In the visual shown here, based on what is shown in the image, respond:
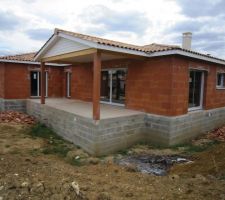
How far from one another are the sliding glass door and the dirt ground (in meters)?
4.27

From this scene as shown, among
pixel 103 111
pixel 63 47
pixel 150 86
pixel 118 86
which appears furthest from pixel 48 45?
pixel 150 86

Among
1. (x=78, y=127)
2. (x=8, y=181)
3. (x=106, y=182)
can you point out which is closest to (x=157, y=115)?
(x=78, y=127)

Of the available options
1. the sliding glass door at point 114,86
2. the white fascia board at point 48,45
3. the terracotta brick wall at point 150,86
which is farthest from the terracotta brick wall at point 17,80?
the terracotta brick wall at point 150,86

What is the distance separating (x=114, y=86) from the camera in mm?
10742

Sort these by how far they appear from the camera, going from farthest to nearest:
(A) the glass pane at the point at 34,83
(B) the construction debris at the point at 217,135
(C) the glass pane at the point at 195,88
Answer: (A) the glass pane at the point at 34,83, (C) the glass pane at the point at 195,88, (B) the construction debris at the point at 217,135

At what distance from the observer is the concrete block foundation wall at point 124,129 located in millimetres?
7145

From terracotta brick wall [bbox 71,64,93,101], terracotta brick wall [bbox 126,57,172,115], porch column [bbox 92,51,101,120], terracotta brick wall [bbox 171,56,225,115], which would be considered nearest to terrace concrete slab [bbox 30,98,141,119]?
porch column [bbox 92,51,101,120]

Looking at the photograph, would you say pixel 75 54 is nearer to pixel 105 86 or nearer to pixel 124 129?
pixel 124 129

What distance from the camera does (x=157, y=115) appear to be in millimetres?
8359

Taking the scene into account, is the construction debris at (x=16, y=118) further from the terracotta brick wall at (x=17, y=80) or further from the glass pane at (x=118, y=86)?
the glass pane at (x=118, y=86)

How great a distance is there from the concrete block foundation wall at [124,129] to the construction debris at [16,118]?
1.88 m

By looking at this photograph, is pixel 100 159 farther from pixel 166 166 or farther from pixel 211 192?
pixel 211 192

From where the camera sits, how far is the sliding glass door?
10.3 m

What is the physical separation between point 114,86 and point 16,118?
558cm
